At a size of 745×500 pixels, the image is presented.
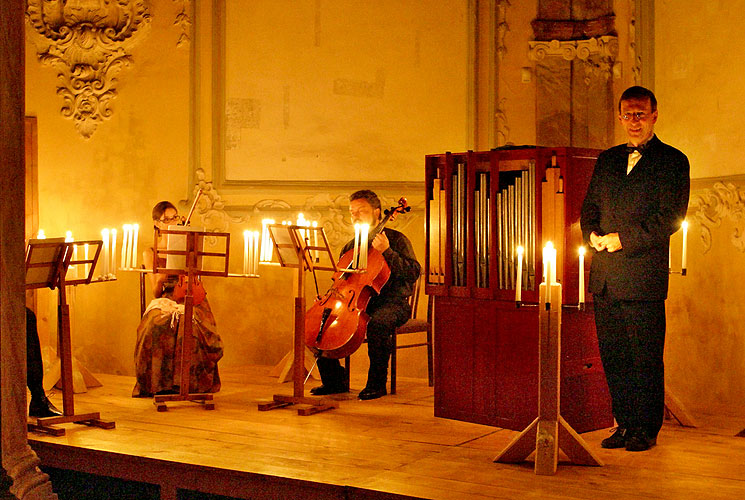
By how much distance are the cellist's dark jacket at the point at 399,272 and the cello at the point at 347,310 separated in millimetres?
158

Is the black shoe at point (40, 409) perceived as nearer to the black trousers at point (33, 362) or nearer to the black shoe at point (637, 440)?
the black trousers at point (33, 362)

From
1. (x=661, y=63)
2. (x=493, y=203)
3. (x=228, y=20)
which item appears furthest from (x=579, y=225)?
(x=228, y=20)

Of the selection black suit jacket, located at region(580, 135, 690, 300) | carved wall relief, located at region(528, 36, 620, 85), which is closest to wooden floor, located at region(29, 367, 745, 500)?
black suit jacket, located at region(580, 135, 690, 300)

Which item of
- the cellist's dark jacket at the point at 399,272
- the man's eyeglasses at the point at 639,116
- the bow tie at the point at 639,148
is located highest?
the man's eyeglasses at the point at 639,116

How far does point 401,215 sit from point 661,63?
2.16 meters

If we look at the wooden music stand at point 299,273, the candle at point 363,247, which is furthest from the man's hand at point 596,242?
the wooden music stand at point 299,273

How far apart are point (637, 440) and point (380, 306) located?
1973 mm

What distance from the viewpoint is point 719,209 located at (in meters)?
6.23

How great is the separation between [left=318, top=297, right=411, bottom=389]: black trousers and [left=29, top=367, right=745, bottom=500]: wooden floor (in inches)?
9.6

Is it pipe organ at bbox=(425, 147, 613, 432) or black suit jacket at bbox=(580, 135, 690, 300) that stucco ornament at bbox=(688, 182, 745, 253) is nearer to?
pipe organ at bbox=(425, 147, 613, 432)

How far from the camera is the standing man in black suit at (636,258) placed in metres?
4.51

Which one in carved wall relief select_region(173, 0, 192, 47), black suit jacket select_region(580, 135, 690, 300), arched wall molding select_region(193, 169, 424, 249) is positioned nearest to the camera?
black suit jacket select_region(580, 135, 690, 300)

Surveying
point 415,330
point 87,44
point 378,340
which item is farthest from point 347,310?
point 87,44

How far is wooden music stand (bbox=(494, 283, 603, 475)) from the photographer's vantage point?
420cm
